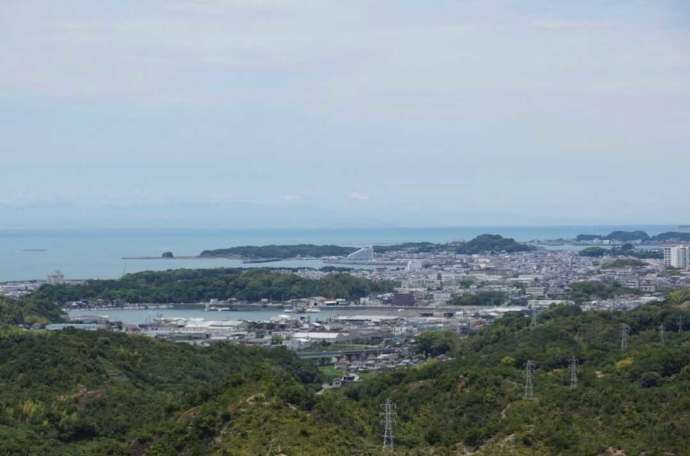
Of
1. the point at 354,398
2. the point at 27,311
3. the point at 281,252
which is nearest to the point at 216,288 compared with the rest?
the point at 27,311

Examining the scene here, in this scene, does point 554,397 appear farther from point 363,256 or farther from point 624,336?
point 363,256

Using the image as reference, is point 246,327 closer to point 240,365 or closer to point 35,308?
point 35,308

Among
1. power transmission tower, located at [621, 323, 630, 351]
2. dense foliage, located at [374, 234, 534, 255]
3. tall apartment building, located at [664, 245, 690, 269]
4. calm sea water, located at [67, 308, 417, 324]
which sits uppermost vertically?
dense foliage, located at [374, 234, 534, 255]

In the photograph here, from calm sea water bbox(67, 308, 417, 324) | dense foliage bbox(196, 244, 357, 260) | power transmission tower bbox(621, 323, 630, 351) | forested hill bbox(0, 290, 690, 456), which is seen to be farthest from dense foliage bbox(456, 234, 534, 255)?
power transmission tower bbox(621, 323, 630, 351)

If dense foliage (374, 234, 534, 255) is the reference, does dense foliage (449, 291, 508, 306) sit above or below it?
below

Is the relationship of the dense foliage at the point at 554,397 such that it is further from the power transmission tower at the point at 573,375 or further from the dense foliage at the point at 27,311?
the dense foliage at the point at 27,311

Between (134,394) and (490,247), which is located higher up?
(490,247)

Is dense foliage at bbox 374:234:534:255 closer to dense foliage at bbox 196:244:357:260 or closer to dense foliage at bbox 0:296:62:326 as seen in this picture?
dense foliage at bbox 196:244:357:260

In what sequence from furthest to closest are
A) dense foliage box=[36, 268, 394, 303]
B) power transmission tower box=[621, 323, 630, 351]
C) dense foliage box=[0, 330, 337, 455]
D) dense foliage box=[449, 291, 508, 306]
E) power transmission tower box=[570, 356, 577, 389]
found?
dense foliage box=[36, 268, 394, 303]
dense foliage box=[449, 291, 508, 306]
power transmission tower box=[621, 323, 630, 351]
power transmission tower box=[570, 356, 577, 389]
dense foliage box=[0, 330, 337, 455]
